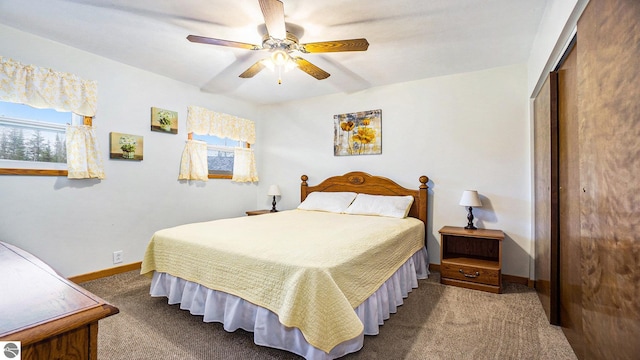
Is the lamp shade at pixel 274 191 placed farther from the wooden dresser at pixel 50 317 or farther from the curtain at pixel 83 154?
the wooden dresser at pixel 50 317

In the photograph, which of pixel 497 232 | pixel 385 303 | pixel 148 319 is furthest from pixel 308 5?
pixel 497 232

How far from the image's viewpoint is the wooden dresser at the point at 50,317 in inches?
24.9

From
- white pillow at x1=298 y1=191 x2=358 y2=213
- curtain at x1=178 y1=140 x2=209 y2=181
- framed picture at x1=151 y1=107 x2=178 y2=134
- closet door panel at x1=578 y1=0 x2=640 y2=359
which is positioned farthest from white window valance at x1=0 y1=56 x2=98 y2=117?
closet door panel at x1=578 y1=0 x2=640 y2=359

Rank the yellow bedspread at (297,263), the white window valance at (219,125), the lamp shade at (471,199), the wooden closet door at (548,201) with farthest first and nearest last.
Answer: the white window valance at (219,125)
the lamp shade at (471,199)
the wooden closet door at (548,201)
the yellow bedspread at (297,263)

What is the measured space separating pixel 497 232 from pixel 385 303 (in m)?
1.63

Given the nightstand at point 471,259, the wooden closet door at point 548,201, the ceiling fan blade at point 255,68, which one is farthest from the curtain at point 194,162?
the wooden closet door at point 548,201

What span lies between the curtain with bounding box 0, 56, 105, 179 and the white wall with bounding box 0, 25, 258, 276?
0.09 m

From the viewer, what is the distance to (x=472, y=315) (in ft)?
7.21

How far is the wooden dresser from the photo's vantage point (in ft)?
2.08

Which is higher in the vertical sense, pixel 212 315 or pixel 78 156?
pixel 78 156

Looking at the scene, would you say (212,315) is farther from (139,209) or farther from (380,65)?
(380,65)

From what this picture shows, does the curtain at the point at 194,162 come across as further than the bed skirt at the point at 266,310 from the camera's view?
Yes

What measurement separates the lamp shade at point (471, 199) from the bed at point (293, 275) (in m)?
0.64

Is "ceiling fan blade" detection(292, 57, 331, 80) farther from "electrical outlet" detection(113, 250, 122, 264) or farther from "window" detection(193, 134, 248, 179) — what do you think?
"electrical outlet" detection(113, 250, 122, 264)
